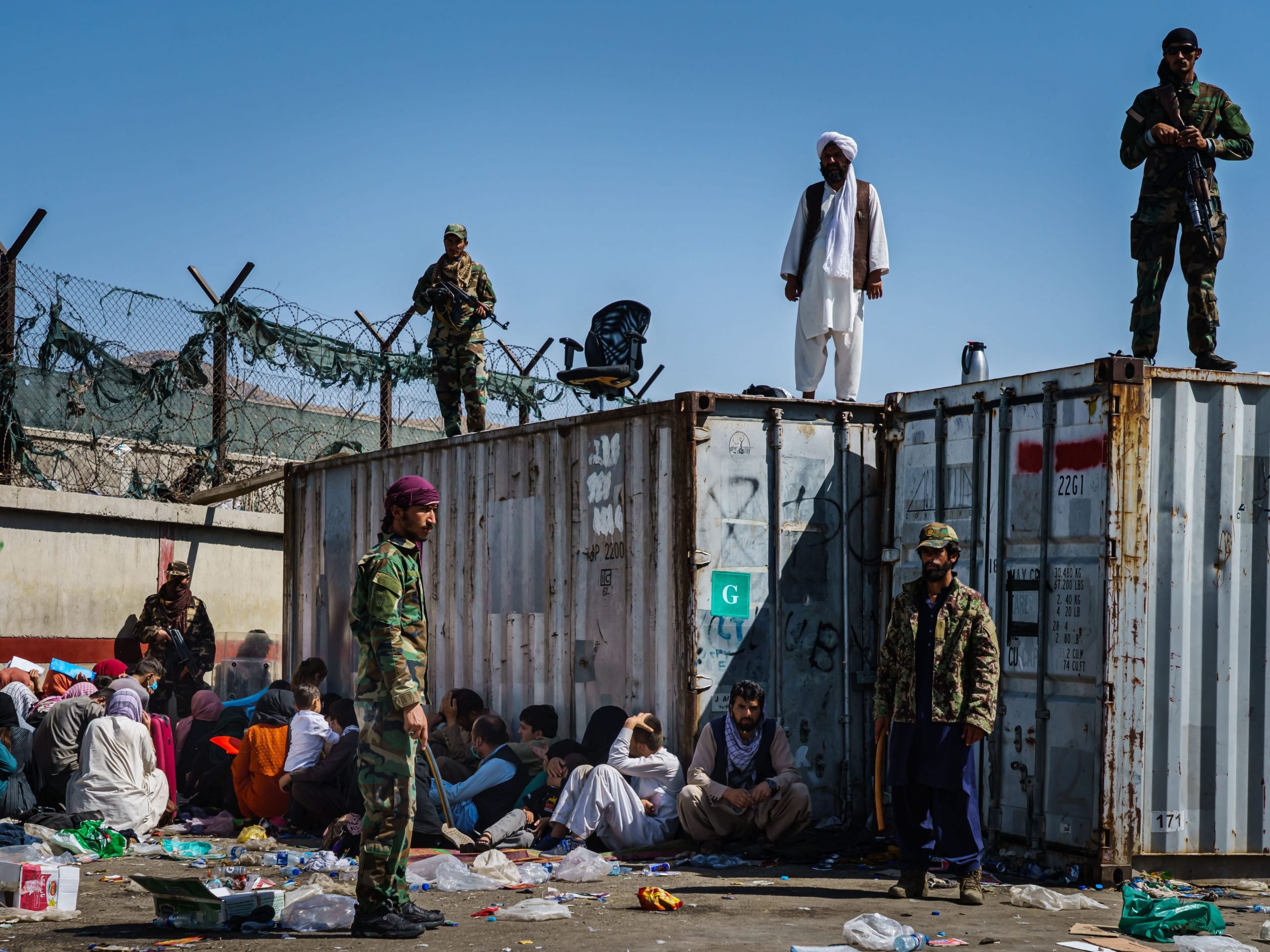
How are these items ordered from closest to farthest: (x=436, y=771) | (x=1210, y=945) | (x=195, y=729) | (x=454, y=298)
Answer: (x=1210, y=945) < (x=436, y=771) < (x=195, y=729) < (x=454, y=298)

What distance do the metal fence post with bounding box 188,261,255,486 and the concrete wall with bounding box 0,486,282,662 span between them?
0.54 meters

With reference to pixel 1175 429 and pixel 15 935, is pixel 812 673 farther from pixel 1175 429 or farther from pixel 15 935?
pixel 15 935

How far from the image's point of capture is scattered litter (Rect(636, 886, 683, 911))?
19.8 feet

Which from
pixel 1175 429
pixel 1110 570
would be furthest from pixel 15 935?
pixel 1175 429

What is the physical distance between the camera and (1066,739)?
22.8ft

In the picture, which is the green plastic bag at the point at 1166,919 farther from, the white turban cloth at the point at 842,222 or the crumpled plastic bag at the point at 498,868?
the white turban cloth at the point at 842,222

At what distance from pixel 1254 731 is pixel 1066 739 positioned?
905mm

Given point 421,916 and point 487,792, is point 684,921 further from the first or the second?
point 487,792

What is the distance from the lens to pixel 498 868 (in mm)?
6875

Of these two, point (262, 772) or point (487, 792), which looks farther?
point (262, 772)

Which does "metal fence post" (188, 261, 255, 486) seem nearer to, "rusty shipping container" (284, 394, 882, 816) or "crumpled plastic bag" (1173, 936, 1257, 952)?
"rusty shipping container" (284, 394, 882, 816)

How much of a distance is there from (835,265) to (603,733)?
10.2 ft

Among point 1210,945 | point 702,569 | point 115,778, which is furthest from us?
point 115,778

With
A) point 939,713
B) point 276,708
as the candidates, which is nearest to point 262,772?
point 276,708
